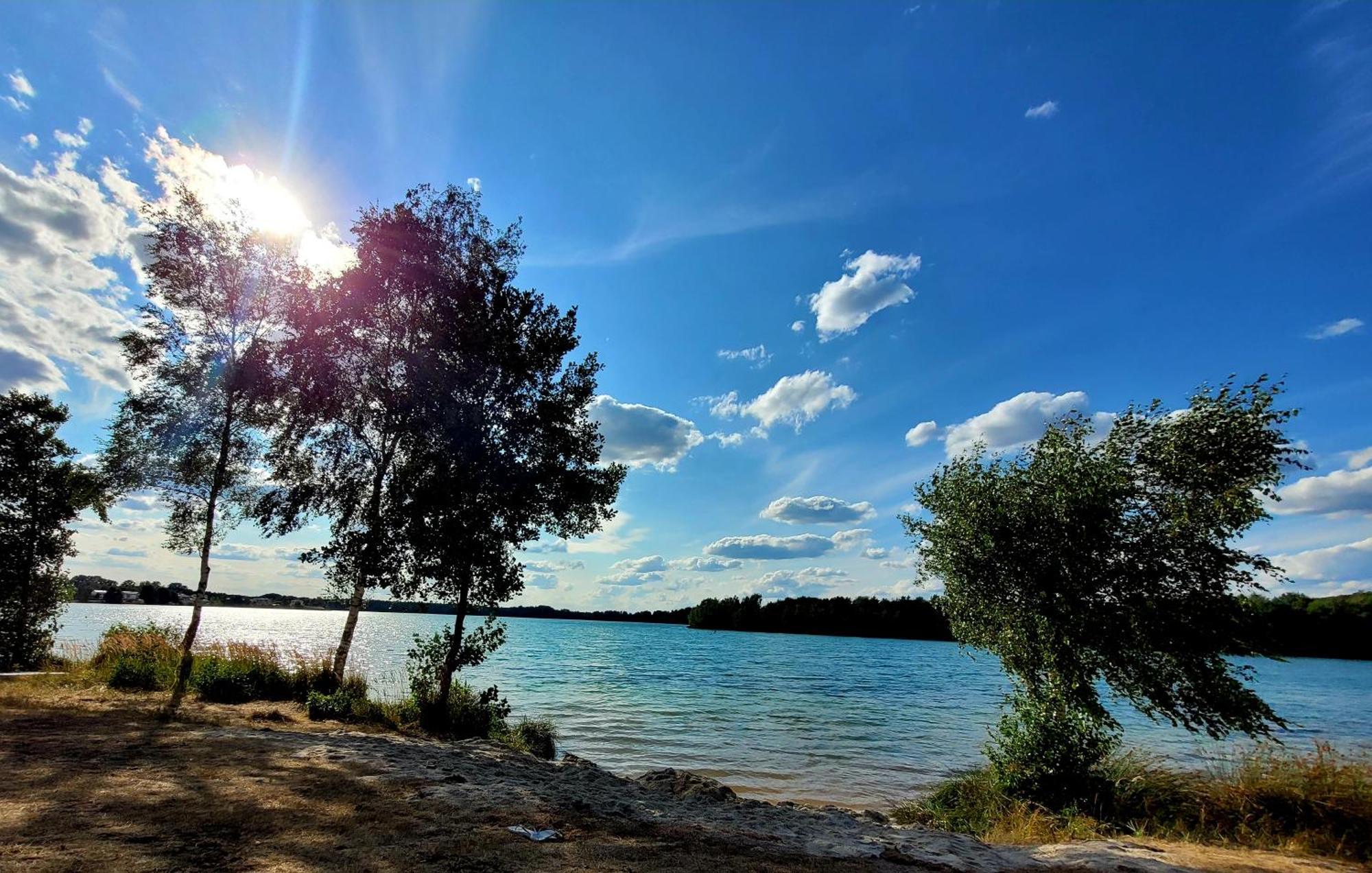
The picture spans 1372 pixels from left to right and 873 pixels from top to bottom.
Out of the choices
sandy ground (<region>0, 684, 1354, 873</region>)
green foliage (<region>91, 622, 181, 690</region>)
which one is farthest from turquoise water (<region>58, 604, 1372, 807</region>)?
sandy ground (<region>0, 684, 1354, 873</region>)

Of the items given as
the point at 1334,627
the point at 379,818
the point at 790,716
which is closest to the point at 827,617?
the point at 1334,627

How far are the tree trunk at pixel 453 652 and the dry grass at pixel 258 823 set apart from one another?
5.47 metres

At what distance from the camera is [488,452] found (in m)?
15.3

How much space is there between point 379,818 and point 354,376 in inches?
561

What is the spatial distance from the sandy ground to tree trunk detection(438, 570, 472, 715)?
3.06 m

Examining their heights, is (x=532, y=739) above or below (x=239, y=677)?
below

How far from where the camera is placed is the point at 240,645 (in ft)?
64.4

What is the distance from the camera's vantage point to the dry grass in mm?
5324

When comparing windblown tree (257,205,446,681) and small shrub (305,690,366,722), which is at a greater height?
windblown tree (257,205,446,681)

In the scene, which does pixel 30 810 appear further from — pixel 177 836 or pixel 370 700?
pixel 370 700

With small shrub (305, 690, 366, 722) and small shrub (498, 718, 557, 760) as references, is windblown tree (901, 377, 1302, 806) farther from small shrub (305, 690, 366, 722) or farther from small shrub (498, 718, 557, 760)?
small shrub (305, 690, 366, 722)

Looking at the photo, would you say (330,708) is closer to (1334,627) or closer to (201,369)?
(201,369)

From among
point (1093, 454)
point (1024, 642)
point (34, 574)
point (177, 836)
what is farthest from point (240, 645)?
point (1093, 454)

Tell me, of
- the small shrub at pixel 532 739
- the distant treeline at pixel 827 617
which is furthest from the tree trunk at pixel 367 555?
the distant treeline at pixel 827 617
